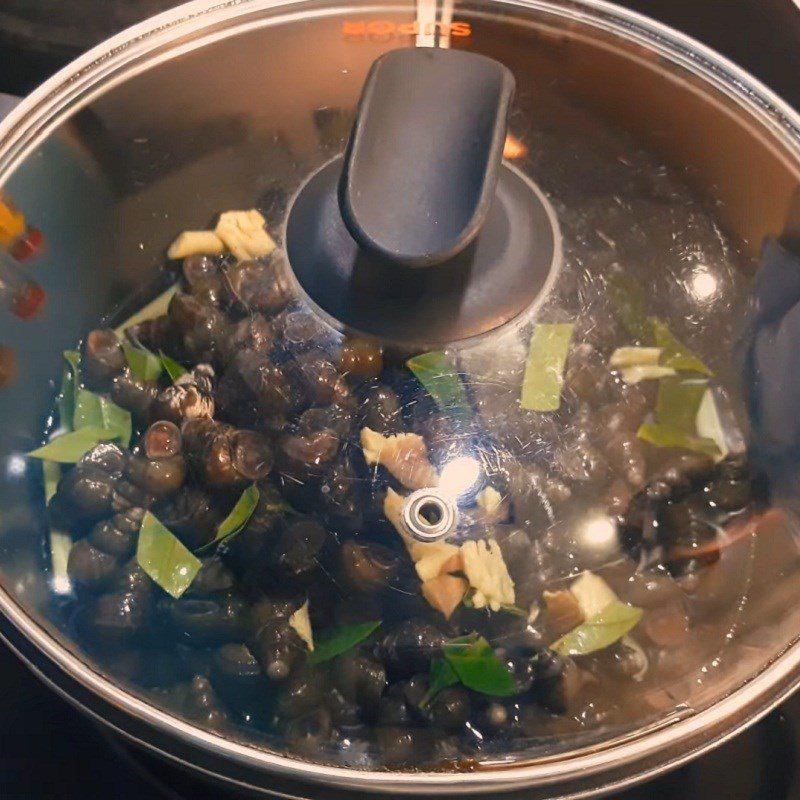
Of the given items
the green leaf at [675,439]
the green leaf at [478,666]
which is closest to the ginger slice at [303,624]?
the green leaf at [478,666]

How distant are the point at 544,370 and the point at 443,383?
9 centimetres

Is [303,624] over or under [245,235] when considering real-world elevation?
under

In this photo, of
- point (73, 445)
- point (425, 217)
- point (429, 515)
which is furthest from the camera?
point (73, 445)

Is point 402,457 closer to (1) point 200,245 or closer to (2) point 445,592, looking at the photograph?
(2) point 445,592

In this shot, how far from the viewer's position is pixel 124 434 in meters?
0.77

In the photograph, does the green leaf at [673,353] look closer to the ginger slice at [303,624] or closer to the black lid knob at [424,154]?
the black lid knob at [424,154]

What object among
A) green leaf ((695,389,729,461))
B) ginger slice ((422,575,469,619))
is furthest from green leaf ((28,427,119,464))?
green leaf ((695,389,729,461))

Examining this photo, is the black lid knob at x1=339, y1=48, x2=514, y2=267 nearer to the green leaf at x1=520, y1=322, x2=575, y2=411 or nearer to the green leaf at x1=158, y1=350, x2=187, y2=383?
the green leaf at x1=520, y1=322, x2=575, y2=411

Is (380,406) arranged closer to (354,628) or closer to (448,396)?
(448,396)

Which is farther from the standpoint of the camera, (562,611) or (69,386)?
(69,386)

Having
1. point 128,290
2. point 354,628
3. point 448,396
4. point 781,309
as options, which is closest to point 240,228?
point 128,290

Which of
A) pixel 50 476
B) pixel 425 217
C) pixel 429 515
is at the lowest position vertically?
pixel 50 476

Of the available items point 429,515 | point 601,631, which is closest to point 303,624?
point 429,515

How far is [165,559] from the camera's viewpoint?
693mm
